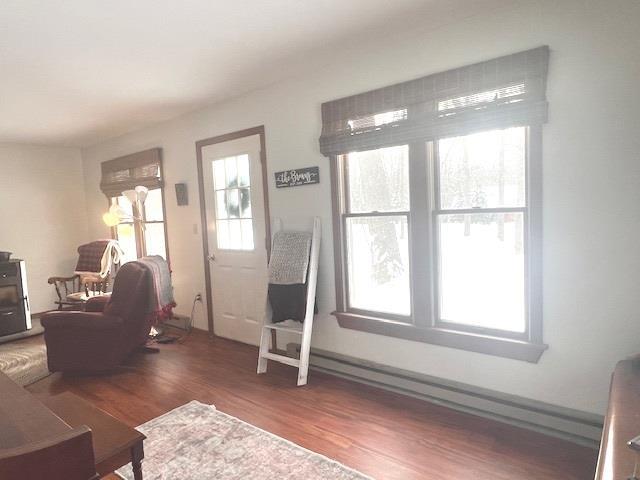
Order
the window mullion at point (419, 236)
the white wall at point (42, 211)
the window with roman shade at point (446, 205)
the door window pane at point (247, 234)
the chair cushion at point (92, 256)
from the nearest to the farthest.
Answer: the window with roman shade at point (446, 205), the window mullion at point (419, 236), the door window pane at point (247, 234), the chair cushion at point (92, 256), the white wall at point (42, 211)

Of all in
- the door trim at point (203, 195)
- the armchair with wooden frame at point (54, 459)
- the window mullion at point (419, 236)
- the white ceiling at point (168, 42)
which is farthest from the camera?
the door trim at point (203, 195)

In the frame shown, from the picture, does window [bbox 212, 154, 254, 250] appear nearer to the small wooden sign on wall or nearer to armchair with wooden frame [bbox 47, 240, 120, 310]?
the small wooden sign on wall

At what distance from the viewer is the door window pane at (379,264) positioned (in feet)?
9.61

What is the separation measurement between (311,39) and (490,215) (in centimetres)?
163

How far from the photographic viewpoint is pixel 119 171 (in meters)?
5.29

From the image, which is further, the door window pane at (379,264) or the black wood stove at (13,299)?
the black wood stove at (13,299)

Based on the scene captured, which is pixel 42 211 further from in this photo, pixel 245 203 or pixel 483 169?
pixel 483 169

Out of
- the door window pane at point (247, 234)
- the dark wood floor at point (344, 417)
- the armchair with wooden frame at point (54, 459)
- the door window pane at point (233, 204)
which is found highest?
the door window pane at point (233, 204)

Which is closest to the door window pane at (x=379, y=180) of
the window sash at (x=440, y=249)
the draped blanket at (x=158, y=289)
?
the window sash at (x=440, y=249)

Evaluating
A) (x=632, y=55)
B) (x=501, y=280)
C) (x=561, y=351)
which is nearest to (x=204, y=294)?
(x=501, y=280)

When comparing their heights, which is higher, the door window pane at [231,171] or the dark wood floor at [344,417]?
the door window pane at [231,171]

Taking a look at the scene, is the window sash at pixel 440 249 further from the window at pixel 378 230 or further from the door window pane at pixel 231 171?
the door window pane at pixel 231 171

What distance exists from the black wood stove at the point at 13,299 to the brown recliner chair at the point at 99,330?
1.90 m

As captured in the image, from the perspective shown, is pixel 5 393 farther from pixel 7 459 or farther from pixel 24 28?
pixel 24 28
